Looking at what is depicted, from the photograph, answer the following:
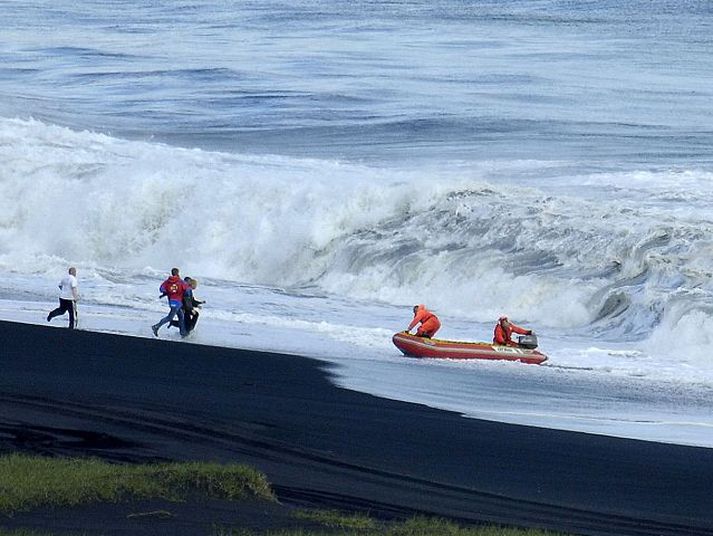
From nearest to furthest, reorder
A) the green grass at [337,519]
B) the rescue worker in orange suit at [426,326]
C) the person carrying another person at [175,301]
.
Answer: the green grass at [337,519]
the rescue worker in orange suit at [426,326]
the person carrying another person at [175,301]

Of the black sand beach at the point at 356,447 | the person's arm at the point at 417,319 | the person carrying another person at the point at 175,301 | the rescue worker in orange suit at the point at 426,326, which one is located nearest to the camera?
the black sand beach at the point at 356,447

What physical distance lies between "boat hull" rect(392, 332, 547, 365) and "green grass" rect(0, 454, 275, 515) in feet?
28.7

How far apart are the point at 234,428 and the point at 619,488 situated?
381 cm

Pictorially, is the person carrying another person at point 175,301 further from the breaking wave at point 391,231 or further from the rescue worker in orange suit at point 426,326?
the breaking wave at point 391,231

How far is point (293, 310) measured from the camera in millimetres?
25234

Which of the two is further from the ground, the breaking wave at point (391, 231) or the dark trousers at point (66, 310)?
the breaking wave at point (391, 231)

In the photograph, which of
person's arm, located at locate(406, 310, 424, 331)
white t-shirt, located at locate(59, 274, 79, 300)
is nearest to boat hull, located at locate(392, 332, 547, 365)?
person's arm, located at locate(406, 310, 424, 331)

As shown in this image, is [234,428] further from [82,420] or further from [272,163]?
[272,163]

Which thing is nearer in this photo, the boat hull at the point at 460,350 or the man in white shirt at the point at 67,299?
the boat hull at the point at 460,350

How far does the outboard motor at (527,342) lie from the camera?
2072 cm

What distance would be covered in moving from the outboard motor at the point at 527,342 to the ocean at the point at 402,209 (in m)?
0.47

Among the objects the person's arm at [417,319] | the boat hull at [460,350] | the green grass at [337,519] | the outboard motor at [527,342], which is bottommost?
the green grass at [337,519]

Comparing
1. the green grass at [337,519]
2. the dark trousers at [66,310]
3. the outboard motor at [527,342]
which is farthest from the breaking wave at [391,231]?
the green grass at [337,519]

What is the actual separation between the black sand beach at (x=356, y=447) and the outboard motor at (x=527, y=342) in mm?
4161
